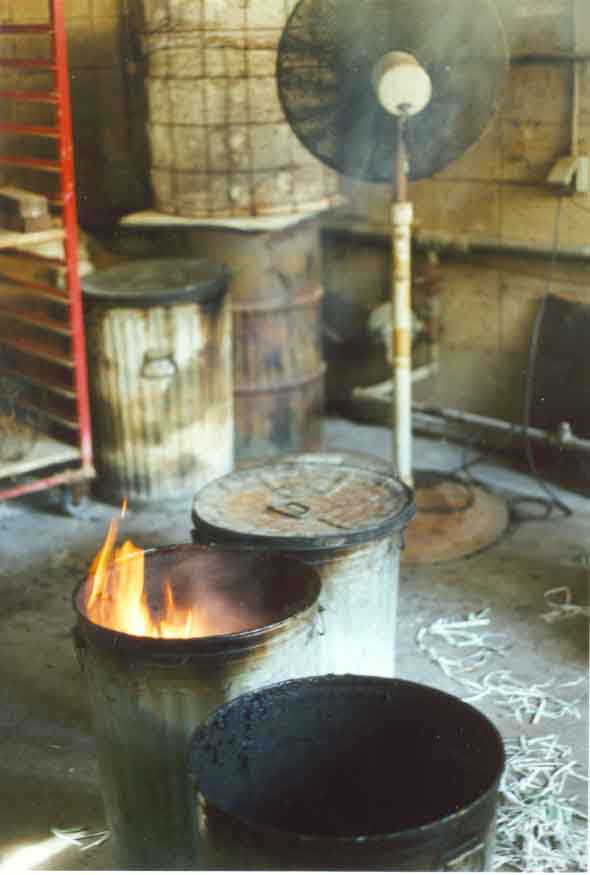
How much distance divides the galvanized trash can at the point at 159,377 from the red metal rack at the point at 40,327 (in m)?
0.17

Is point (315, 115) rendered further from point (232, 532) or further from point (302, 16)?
point (232, 532)

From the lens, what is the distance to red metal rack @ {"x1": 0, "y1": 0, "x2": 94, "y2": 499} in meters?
5.22

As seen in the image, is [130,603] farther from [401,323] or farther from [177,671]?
[401,323]

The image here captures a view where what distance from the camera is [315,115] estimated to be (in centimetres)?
450

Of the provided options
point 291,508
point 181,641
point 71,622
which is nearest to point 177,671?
point 181,641

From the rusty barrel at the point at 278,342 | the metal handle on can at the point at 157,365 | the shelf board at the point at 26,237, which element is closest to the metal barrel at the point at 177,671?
the shelf board at the point at 26,237

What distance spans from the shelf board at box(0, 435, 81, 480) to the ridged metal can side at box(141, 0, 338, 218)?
135 centimetres

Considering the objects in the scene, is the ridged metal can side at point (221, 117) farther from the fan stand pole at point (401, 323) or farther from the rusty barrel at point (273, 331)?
the fan stand pole at point (401, 323)

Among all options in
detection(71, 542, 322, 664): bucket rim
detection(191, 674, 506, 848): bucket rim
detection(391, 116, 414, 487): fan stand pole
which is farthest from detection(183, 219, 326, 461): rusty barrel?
detection(191, 674, 506, 848): bucket rim

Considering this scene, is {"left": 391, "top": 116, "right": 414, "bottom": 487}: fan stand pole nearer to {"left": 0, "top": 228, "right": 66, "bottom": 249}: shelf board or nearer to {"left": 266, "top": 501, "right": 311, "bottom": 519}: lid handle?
{"left": 266, "top": 501, "right": 311, "bottom": 519}: lid handle

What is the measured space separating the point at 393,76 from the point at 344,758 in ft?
8.95

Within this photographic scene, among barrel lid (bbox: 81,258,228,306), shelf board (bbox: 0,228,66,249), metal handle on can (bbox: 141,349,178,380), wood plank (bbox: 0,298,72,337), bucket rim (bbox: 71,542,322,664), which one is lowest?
bucket rim (bbox: 71,542,322,664)

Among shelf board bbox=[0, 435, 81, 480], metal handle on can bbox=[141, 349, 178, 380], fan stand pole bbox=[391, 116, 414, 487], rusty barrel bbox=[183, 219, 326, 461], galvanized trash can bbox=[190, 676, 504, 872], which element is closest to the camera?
galvanized trash can bbox=[190, 676, 504, 872]

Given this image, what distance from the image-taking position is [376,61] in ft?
14.5
